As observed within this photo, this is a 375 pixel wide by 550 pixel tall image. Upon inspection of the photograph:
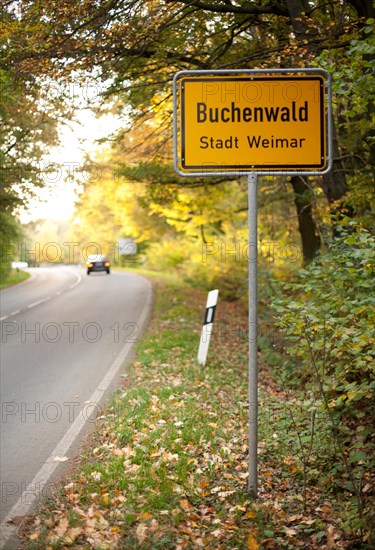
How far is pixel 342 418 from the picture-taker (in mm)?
6609

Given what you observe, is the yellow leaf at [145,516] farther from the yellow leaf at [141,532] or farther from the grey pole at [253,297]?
the grey pole at [253,297]

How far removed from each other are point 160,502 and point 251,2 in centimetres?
802

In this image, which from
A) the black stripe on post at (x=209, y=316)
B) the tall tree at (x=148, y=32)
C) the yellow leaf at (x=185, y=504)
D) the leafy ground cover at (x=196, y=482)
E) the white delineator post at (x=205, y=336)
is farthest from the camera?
the black stripe on post at (x=209, y=316)

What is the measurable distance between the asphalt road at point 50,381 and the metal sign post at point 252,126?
2.60m

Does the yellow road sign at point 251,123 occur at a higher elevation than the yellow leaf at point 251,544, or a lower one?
higher

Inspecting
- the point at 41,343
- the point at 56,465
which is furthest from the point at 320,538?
the point at 41,343

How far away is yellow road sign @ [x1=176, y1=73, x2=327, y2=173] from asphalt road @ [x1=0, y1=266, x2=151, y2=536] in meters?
3.24

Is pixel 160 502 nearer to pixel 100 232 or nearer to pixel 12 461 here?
pixel 12 461

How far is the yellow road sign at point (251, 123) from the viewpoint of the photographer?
4.65m

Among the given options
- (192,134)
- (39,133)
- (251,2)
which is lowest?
(192,134)

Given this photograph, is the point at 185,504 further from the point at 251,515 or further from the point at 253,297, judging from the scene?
the point at 253,297

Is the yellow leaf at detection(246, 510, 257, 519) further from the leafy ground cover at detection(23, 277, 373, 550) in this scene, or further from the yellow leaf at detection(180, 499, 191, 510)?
the yellow leaf at detection(180, 499, 191, 510)

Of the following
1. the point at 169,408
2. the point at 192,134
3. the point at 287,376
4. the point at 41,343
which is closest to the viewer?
the point at 192,134

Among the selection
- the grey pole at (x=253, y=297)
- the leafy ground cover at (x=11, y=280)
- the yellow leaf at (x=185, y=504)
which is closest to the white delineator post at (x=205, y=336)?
the yellow leaf at (x=185, y=504)
